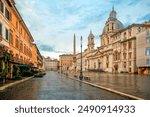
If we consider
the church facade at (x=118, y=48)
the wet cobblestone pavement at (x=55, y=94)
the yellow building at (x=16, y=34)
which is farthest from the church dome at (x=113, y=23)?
the wet cobblestone pavement at (x=55, y=94)

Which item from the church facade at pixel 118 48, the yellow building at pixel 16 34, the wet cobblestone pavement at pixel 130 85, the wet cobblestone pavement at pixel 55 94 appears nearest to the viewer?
the wet cobblestone pavement at pixel 55 94

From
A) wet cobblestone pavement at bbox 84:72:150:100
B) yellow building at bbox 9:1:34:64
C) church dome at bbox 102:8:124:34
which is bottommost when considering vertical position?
wet cobblestone pavement at bbox 84:72:150:100

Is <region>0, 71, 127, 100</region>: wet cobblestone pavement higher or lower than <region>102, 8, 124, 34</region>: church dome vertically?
lower

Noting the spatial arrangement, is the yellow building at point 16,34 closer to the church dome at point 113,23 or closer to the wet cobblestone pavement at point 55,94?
the wet cobblestone pavement at point 55,94

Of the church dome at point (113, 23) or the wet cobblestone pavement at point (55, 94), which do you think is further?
the church dome at point (113, 23)

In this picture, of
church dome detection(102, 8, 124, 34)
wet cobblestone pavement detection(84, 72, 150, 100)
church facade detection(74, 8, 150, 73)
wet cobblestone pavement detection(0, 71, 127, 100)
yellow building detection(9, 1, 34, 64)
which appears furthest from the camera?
church dome detection(102, 8, 124, 34)

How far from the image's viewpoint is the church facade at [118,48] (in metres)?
84.6

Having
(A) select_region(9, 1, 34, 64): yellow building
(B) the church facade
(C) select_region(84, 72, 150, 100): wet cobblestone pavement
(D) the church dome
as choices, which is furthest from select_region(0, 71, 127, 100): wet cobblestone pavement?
(D) the church dome

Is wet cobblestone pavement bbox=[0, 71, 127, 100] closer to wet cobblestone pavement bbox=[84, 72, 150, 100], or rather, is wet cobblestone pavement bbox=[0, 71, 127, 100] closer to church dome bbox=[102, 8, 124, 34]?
wet cobblestone pavement bbox=[84, 72, 150, 100]

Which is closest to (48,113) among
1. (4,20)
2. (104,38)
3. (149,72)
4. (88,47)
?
(4,20)

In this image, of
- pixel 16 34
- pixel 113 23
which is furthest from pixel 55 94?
pixel 113 23

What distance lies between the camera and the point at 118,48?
323 ft

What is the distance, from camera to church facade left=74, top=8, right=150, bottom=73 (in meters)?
84.6

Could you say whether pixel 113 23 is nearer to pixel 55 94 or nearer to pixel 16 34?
pixel 16 34
